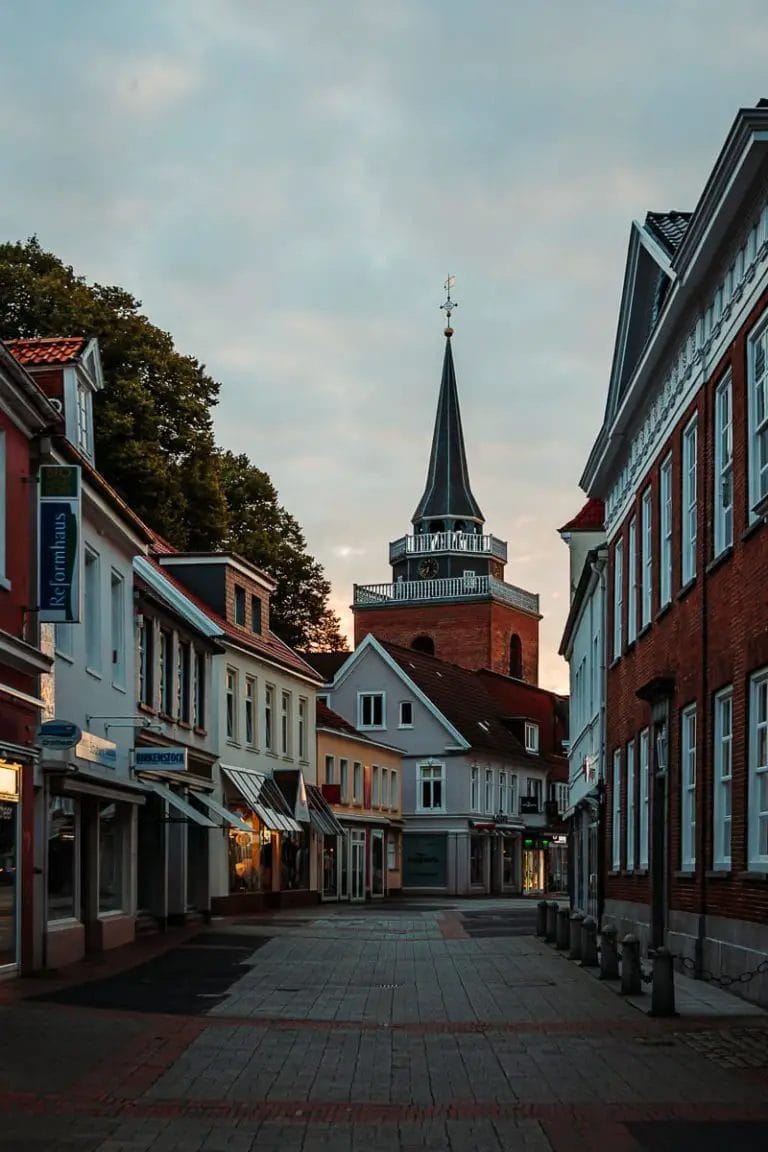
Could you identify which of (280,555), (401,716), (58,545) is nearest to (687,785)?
(58,545)

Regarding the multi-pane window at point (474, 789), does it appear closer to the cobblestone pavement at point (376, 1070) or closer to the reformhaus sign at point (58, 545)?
the cobblestone pavement at point (376, 1070)

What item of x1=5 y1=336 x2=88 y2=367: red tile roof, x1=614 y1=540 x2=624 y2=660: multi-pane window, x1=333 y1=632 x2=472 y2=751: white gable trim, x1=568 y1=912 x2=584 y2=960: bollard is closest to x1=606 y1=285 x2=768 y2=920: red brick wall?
x1=568 y1=912 x2=584 y2=960: bollard

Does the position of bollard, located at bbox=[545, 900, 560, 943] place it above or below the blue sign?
below

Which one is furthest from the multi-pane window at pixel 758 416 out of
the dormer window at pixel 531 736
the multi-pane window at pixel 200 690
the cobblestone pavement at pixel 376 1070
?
the dormer window at pixel 531 736

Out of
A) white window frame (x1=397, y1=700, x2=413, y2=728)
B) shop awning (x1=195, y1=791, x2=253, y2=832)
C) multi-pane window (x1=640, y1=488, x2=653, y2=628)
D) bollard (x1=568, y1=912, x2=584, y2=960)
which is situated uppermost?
multi-pane window (x1=640, y1=488, x2=653, y2=628)

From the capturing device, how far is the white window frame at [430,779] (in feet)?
231

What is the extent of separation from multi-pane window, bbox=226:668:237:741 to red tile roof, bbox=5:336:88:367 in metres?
16.3

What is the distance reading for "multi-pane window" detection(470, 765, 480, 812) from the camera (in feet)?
232

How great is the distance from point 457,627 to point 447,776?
2580 cm

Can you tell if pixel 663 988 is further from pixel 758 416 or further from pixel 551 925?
pixel 551 925

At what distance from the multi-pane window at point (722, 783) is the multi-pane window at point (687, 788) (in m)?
1.75

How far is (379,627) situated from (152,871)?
220 feet

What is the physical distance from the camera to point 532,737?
82.4 m

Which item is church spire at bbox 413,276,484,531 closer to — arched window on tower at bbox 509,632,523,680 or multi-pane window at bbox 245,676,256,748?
arched window on tower at bbox 509,632,523,680
